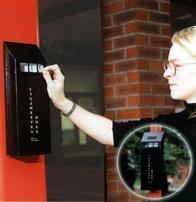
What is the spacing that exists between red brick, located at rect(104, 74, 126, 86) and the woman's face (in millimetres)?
1948

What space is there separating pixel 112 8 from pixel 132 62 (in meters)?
0.49

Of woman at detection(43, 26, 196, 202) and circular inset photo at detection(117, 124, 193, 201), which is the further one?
woman at detection(43, 26, 196, 202)

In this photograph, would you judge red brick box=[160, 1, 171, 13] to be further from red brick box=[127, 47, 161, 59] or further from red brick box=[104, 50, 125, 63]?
red brick box=[104, 50, 125, 63]

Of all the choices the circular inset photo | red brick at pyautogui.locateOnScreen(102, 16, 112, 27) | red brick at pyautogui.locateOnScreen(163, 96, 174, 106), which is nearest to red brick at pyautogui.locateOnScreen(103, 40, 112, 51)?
red brick at pyautogui.locateOnScreen(102, 16, 112, 27)

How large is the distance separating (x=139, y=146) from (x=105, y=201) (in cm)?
219

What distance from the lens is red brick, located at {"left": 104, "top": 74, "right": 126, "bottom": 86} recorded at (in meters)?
3.87

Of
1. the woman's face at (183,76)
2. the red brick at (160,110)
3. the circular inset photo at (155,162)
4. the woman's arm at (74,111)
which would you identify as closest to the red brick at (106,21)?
the red brick at (160,110)

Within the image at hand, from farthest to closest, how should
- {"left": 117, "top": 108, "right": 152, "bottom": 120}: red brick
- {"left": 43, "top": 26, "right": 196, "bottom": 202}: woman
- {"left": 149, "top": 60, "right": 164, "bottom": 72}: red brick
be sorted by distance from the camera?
{"left": 149, "top": 60, "right": 164, "bottom": 72}: red brick
{"left": 117, "top": 108, "right": 152, "bottom": 120}: red brick
{"left": 43, "top": 26, "right": 196, "bottom": 202}: woman

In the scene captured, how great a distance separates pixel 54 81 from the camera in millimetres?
2062

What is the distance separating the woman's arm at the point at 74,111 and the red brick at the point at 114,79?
1.71 m

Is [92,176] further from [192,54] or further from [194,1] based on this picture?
[192,54]

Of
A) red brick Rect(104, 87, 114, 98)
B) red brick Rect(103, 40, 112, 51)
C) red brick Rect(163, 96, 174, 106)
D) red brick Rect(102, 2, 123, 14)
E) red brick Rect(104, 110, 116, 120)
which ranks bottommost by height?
red brick Rect(104, 110, 116, 120)

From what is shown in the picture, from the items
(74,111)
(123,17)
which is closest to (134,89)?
(123,17)

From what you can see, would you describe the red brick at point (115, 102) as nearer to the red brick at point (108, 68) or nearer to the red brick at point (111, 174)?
the red brick at point (108, 68)
